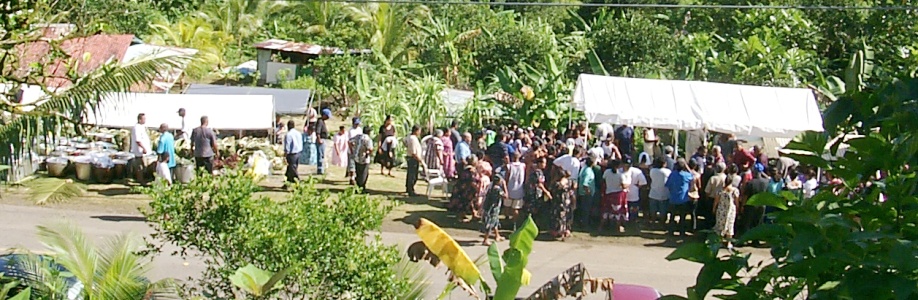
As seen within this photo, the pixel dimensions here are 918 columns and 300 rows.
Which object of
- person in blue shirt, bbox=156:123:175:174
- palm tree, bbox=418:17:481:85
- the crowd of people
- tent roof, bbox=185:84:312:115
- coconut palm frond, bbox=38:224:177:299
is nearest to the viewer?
coconut palm frond, bbox=38:224:177:299

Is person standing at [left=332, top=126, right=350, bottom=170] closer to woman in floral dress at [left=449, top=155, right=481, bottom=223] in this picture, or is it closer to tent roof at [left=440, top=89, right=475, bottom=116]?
woman in floral dress at [left=449, top=155, right=481, bottom=223]

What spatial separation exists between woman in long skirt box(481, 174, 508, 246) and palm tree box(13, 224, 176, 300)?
6970 mm

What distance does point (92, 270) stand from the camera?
8.02 m

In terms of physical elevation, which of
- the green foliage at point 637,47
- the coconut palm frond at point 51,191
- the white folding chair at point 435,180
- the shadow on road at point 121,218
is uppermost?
the green foliage at point 637,47

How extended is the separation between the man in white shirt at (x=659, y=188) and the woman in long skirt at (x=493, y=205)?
230 centimetres

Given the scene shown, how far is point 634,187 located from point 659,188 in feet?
1.20

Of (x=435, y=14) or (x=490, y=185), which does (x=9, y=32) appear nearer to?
(x=490, y=185)

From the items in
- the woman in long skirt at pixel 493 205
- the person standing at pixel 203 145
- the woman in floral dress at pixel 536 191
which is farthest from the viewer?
the person standing at pixel 203 145

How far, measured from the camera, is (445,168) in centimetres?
1909

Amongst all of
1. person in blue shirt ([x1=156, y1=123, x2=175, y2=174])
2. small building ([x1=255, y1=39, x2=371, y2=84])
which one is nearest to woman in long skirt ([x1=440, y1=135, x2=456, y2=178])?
person in blue shirt ([x1=156, y1=123, x2=175, y2=174])

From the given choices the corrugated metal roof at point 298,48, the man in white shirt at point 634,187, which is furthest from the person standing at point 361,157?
the corrugated metal roof at point 298,48

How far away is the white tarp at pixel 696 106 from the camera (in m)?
17.8

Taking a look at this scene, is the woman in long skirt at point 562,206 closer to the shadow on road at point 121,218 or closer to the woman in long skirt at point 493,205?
the woman in long skirt at point 493,205

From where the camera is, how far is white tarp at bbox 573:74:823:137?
17828 millimetres
